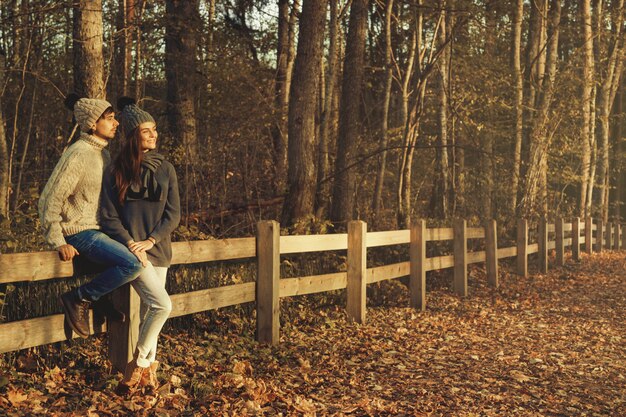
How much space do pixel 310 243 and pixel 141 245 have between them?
3.68 metres

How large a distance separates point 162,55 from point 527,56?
46.3 ft

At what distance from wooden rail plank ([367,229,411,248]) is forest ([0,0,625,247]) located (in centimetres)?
101

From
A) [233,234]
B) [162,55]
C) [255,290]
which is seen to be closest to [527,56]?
[162,55]

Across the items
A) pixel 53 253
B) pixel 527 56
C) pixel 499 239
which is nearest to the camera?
pixel 53 253

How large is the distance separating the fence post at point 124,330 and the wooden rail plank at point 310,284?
2647 mm

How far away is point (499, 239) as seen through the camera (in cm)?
1908

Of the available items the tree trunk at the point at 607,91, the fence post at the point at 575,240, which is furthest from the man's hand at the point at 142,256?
the tree trunk at the point at 607,91

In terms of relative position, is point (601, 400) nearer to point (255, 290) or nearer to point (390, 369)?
point (390, 369)

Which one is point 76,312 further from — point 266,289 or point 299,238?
point 299,238

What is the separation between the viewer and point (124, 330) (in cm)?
596

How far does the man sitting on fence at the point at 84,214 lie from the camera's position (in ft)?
17.7

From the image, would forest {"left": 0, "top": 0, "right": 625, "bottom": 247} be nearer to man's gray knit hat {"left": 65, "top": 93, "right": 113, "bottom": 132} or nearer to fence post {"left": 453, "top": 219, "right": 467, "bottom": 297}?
fence post {"left": 453, "top": 219, "right": 467, "bottom": 297}

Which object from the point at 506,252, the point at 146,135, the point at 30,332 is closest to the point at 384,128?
the point at 506,252

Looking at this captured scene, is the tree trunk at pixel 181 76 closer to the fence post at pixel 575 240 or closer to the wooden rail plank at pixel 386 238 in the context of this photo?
the wooden rail plank at pixel 386 238
